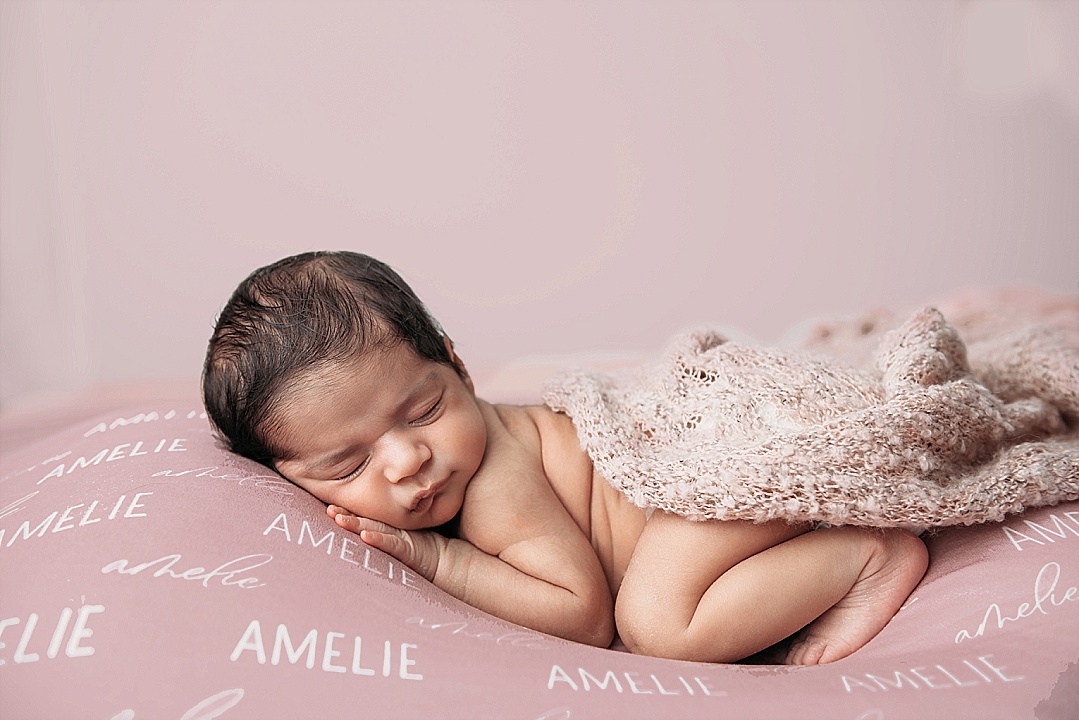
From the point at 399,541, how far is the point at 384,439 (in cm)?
12

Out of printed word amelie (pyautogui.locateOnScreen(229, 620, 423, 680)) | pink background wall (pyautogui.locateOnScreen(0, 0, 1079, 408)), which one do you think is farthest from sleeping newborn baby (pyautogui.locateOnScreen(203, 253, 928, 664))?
pink background wall (pyautogui.locateOnScreen(0, 0, 1079, 408))

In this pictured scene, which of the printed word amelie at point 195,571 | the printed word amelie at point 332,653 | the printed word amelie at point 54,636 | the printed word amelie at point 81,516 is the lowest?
the printed word amelie at point 332,653

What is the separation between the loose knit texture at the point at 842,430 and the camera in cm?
102

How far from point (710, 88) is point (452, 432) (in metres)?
1.88

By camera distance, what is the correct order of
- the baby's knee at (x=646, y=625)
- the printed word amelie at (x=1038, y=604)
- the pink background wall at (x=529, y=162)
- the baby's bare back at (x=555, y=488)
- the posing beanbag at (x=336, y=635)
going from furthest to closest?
the pink background wall at (x=529, y=162) → the baby's bare back at (x=555, y=488) → the baby's knee at (x=646, y=625) → the printed word amelie at (x=1038, y=604) → the posing beanbag at (x=336, y=635)

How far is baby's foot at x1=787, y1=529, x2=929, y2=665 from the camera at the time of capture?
3.49 ft

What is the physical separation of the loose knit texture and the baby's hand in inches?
8.7

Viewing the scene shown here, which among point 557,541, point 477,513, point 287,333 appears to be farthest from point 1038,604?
point 287,333

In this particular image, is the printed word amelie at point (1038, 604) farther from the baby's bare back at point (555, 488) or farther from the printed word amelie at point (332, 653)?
the printed word amelie at point (332, 653)

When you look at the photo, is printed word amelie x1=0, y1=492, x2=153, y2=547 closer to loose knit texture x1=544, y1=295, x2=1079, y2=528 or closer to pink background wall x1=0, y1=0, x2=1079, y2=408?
loose knit texture x1=544, y1=295, x2=1079, y2=528

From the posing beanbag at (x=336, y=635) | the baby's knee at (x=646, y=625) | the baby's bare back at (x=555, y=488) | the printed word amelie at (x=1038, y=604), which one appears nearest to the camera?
the posing beanbag at (x=336, y=635)

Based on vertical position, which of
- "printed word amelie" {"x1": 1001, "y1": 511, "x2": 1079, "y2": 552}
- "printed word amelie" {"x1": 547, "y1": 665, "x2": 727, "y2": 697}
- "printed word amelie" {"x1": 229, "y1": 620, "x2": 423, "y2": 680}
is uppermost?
"printed word amelie" {"x1": 229, "y1": 620, "x2": 423, "y2": 680}

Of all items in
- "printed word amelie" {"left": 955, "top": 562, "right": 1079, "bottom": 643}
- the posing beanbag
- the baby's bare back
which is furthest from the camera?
the baby's bare back

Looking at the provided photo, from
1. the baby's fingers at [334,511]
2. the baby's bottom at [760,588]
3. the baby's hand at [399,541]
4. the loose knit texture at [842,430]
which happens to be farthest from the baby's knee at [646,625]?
the baby's fingers at [334,511]
